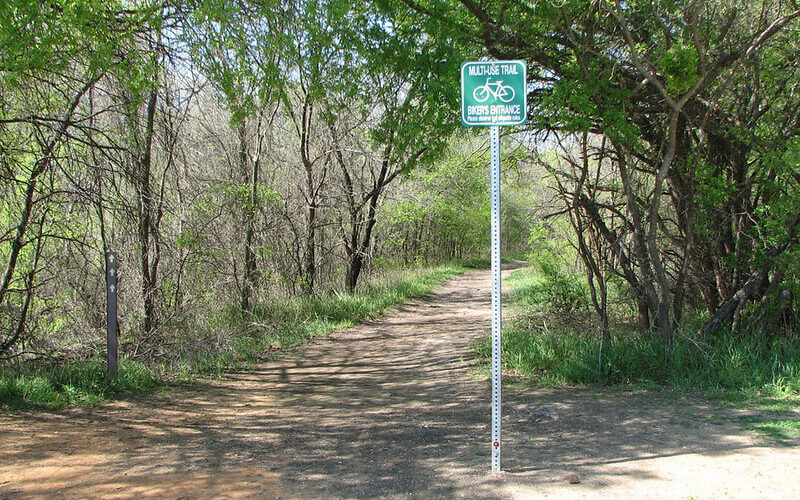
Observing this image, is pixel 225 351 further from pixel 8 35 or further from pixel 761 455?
pixel 761 455

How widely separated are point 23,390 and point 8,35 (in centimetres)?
356

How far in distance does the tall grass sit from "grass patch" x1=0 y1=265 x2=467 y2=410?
432 centimetres

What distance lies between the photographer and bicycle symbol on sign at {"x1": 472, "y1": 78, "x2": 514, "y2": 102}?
12.9 ft

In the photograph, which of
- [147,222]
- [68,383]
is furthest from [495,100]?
[147,222]

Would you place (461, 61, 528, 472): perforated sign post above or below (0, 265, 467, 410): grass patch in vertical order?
above

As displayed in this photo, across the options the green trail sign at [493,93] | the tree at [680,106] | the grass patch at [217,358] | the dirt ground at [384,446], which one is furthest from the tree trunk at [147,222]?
the green trail sign at [493,93]

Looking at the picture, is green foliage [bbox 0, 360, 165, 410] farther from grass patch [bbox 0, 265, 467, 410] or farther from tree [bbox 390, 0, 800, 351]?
tree [bbox 390, 0, 800, 351]

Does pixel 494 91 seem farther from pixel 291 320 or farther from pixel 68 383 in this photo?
pixel 291 320

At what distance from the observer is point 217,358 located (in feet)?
28.2

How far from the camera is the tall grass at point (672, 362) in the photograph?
6.29 metres

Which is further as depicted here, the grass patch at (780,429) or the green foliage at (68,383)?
the green foliage at (68,383)

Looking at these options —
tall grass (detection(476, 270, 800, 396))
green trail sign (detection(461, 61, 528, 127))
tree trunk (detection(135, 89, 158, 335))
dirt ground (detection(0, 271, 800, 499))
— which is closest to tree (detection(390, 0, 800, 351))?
tall grass (detection(476, 270, 800, 396))

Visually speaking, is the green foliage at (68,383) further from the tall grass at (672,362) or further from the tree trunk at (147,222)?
the tall grass at (672,362)

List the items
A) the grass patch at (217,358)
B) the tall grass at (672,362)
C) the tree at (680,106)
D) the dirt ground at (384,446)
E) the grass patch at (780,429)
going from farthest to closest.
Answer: the tree at (680,106) < the tall grass at (672,362) < the grass patch at (217,358) < the grass patch at (780,429) < the dirt ground at (384,446)
